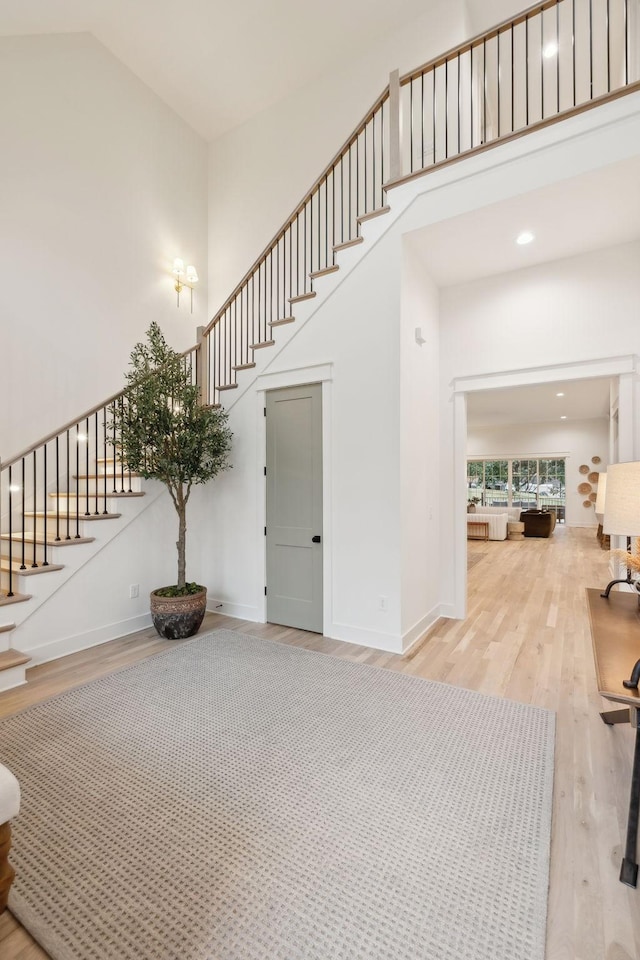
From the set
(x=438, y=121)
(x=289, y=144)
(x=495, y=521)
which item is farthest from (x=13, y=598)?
(x=495, y=521)

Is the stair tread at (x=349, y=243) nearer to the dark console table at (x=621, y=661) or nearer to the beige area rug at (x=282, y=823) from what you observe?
the dark console table at (x=621, y=661)

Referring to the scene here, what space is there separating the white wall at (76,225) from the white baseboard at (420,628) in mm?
4195

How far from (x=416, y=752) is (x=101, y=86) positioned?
754cm

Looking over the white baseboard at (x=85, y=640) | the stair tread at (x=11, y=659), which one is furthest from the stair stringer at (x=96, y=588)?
the stair tread at (x=11, y=659)

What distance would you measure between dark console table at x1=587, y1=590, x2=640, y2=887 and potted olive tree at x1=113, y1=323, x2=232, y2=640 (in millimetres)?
3151

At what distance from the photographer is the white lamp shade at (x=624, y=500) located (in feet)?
6.36

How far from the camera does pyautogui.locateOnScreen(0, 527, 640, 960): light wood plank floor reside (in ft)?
4.58

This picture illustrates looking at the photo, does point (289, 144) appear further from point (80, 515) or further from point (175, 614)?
point (175, 614)

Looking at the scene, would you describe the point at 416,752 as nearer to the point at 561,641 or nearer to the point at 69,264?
the point at 561,641

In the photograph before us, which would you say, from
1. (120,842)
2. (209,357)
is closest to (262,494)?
(209,357)

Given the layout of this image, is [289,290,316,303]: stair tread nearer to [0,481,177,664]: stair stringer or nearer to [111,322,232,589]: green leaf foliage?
[111,322,232,589]: green leaf foliage

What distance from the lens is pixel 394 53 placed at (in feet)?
17.2

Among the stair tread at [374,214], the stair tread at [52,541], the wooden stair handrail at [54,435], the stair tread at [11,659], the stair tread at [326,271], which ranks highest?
the stair tread at [374,214]

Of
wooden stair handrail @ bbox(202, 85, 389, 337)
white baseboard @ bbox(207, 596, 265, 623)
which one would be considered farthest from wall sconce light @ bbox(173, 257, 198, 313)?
white baseboard @ bbox(207, 596, 265, 623)
